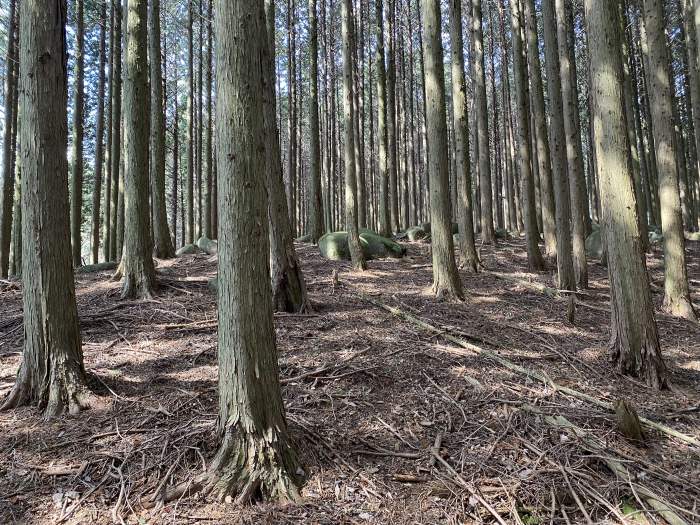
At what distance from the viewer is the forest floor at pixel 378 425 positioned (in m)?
2.79

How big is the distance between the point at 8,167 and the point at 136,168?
779 centimetres

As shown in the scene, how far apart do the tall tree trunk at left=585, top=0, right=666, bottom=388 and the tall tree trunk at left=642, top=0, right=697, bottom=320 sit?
355 cm

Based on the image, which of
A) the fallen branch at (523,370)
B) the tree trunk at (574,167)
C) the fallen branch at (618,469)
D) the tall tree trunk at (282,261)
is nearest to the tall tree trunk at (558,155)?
the tree trunk at (574,167)

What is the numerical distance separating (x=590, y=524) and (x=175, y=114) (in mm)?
23474

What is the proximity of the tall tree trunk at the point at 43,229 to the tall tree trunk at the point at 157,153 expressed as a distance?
6.34 meters

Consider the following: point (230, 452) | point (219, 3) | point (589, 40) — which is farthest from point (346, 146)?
point (230, 452)

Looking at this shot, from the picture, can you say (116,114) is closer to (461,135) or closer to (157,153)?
(157,153)

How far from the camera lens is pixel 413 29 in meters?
22.5

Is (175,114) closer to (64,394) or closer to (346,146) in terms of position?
(346,146)

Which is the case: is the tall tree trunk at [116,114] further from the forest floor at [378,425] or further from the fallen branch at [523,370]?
the fallen branch at [523,370]

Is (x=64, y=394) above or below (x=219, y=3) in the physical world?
below

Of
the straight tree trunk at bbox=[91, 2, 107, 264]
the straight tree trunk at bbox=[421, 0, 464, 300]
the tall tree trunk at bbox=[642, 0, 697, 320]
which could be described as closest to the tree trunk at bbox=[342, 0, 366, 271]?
the straight tree trunk at bbox=[421, 0, 464, 300]

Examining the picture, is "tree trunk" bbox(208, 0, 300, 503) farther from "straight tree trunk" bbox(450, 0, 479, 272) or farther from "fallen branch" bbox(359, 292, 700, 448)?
"straight tree trunk" bbox(450, 0, 479, 272)

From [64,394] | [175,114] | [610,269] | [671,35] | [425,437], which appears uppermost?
[671,35]
